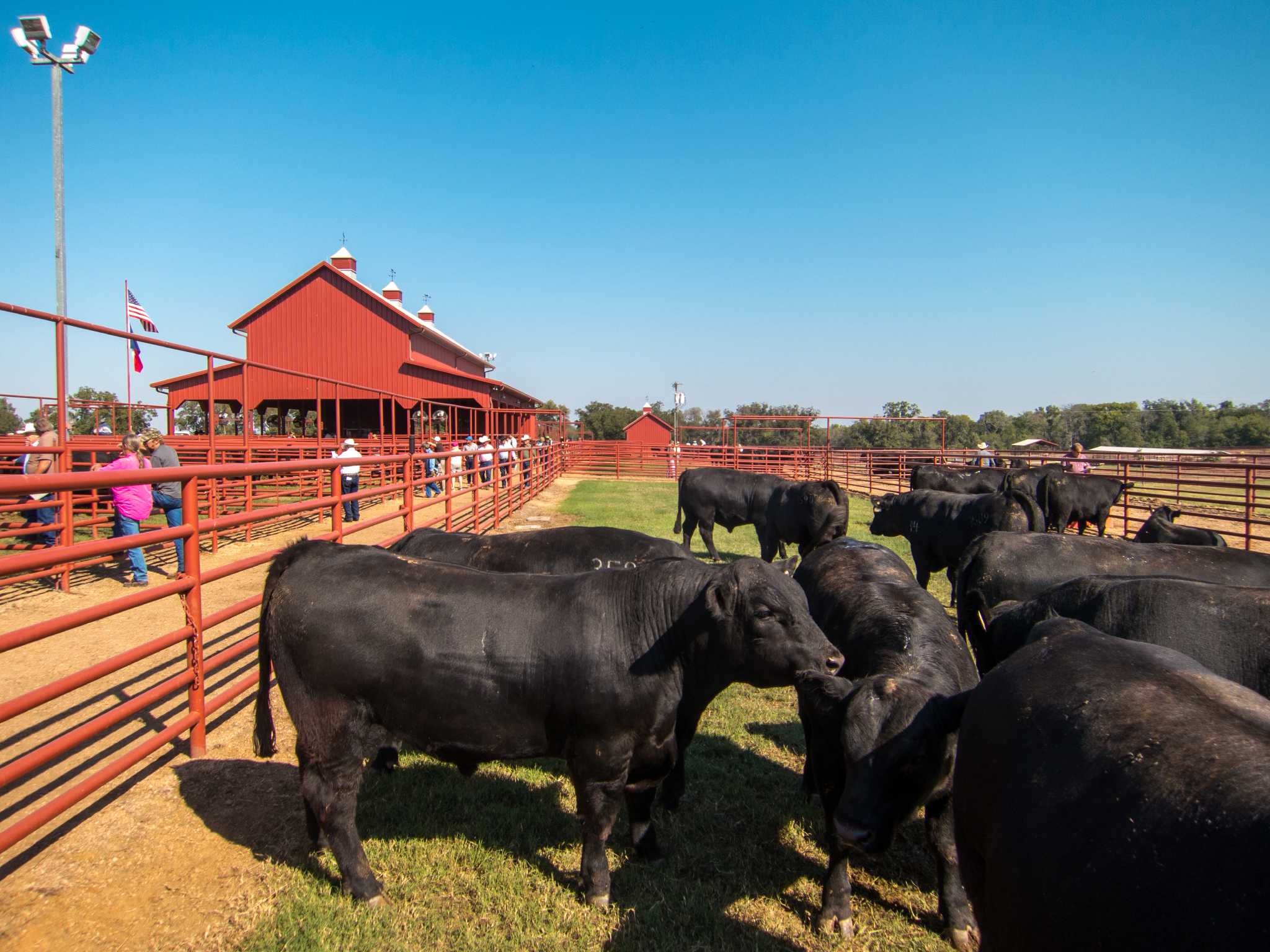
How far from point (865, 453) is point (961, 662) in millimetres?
22088

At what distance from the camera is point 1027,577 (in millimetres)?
5355

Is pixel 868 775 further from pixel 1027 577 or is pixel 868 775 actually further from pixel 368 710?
pixel 1027 577

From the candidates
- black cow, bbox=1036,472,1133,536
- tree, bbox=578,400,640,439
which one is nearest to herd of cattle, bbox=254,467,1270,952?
black cow, bbox=1036,472,1133,536

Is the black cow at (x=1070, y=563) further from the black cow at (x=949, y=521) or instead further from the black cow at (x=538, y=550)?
the black cow at (x=538, y=550)

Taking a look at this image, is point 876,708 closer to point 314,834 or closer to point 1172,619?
point 1172,619

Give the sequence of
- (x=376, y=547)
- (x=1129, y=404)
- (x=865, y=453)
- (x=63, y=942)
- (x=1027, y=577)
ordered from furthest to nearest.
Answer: (x=1129, y=404) < (x=865, y=453) < (x=1027, y=577) < (x=376, y=547) < (x=63, y=942)

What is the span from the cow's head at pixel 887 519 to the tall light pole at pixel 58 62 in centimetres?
1551

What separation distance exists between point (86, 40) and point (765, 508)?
666 inches

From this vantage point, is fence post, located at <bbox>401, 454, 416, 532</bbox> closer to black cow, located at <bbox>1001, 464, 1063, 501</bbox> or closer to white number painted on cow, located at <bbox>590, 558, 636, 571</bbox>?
white number painted on cow, located at <bbox>590, 558, 636, 571</bbox>

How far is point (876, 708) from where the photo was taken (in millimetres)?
2750

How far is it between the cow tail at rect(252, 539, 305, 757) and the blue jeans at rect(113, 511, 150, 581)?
591cm

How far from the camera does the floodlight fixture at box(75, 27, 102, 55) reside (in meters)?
14.2

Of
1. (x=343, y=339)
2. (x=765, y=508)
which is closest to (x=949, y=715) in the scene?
(x=765, y=508)

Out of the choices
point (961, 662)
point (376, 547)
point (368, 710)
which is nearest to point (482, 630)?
point (368, 710)
